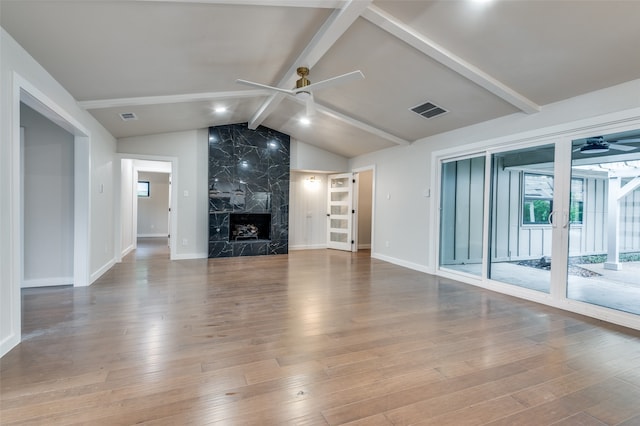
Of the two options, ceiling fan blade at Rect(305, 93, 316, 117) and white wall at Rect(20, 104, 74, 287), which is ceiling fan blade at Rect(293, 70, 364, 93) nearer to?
ceiling fan blade at Rect(305, 93, 316, 117)

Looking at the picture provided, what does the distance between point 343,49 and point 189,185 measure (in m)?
4.63

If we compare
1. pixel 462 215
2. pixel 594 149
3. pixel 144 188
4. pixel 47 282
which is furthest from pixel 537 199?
pixel 144 188

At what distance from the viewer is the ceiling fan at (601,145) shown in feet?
10.8

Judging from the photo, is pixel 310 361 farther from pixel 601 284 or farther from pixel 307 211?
pixel 307 211

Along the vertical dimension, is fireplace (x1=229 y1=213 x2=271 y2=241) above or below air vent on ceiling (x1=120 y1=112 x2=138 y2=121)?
below

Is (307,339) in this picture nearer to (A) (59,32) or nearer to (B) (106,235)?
(A) (59,32)

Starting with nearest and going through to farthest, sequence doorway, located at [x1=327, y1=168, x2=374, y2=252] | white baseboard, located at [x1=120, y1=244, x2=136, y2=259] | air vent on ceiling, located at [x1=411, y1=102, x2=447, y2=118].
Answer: air vent on ceiling, located at [x1=411, y1=102, x2=447, y2=118], white baseboard, located at [x1=120, y1=244, x2=136, y2=259], doorway, located at [x1=327, y1=168, x2=374, y2=252]

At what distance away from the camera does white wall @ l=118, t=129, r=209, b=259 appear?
6406 mm

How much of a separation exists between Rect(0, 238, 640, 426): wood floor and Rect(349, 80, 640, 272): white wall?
1.99 metres

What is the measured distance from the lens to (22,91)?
2615mm

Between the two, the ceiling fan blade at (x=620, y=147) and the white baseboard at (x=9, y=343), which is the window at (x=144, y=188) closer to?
the white baseboard at (x=9, y=343)

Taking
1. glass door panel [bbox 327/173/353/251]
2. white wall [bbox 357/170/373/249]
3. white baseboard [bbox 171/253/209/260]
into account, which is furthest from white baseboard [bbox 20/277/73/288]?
white wall [bbox 357/170/373/249]

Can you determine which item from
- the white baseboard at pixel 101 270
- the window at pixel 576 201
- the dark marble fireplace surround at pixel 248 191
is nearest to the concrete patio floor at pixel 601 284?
the window at pixel 576 201

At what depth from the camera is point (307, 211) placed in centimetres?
838
